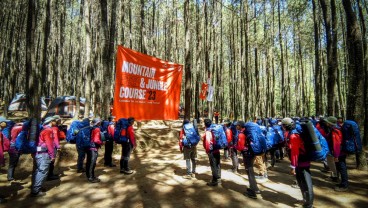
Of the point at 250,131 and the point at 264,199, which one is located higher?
the point at 250,131

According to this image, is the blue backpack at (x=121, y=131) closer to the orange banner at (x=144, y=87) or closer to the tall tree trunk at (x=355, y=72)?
the orange banner at (x=144, y=87)

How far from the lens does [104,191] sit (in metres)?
6.42

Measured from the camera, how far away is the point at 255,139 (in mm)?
6055

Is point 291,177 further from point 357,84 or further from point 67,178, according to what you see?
point 67,178

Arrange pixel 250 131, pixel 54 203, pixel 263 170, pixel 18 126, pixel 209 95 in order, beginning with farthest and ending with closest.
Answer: pixel 209 95 < pixel 263 170 < pixel 18 126 < pixel 250 131 < pixel 54 203

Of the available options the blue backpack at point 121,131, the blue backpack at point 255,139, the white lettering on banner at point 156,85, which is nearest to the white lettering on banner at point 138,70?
the white lettering on banner at point 156,85

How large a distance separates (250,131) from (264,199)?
1747 mm

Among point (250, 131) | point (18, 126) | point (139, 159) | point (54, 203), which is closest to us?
point (54, 203)

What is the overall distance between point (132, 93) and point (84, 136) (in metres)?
2.77

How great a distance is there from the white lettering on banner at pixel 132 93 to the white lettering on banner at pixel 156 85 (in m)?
0.43

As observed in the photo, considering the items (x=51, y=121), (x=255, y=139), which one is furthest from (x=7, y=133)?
(x=255, y=139)

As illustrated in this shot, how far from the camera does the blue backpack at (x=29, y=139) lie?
5832mm

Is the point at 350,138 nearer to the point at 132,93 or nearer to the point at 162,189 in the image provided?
the point at 162,189

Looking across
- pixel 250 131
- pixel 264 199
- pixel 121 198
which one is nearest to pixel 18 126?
pixel 121 198
